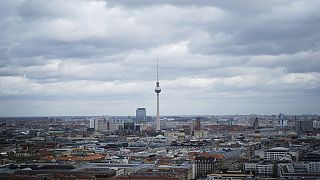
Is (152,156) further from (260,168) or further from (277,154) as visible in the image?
(260,168)

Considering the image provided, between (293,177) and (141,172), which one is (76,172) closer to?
(141,172)

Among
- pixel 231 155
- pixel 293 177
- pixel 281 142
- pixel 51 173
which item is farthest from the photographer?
pixel 281 142

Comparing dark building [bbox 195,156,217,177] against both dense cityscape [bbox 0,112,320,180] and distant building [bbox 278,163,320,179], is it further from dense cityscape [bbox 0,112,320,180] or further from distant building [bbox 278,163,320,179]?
distant building [bbox 278,163,320,179]

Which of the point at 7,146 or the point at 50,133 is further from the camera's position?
the point at 50,133

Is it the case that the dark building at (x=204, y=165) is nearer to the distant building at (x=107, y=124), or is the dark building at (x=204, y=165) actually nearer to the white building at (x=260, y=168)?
the white building at (x=260, y=168)

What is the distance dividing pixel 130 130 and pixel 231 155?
772 inches

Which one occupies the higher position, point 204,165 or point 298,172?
point 298,172

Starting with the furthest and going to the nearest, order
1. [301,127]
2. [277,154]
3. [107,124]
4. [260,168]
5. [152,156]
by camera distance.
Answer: [107,124] < [301,127] < [152,156] < [277,154] < [260,168]

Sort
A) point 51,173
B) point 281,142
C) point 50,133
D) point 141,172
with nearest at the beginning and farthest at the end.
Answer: point 51,173, point 141,172, point 281,142, point 50,133

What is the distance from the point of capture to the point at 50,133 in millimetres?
30391

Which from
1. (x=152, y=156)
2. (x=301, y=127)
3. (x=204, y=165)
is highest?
(x=301, y=127)

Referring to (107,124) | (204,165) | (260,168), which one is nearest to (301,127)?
(204,165)

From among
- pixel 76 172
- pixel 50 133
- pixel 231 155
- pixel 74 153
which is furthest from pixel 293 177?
pixel 50 133

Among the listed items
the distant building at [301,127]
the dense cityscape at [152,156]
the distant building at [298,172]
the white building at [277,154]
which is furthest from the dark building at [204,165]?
the distant building at [301,127]
